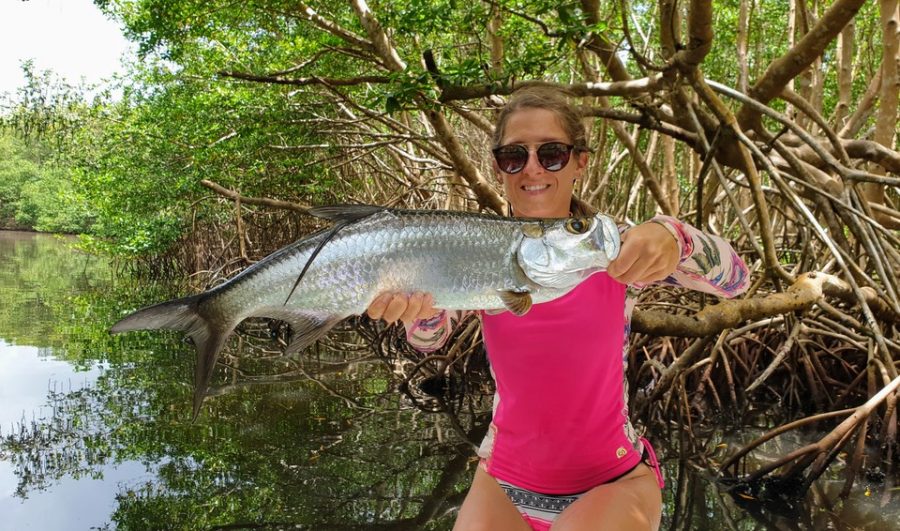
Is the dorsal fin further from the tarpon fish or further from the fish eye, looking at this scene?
the fish eye

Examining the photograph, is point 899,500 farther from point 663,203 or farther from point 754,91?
point 663,203

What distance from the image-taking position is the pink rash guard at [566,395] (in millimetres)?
2027

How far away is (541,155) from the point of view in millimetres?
2205

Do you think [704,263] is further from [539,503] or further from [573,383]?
[539,503]

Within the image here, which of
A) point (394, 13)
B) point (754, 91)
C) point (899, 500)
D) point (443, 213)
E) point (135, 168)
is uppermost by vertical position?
point (135, 168)

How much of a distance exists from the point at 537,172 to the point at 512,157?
10 cm

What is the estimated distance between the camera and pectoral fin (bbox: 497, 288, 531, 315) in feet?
5.97

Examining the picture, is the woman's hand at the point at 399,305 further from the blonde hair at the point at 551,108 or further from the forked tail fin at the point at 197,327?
the blonde hair at the point at 551,108

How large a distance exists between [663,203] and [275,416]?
439 cm

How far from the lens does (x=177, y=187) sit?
1195cm

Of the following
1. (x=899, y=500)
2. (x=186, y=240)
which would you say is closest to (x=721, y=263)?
(x=899, y=500)

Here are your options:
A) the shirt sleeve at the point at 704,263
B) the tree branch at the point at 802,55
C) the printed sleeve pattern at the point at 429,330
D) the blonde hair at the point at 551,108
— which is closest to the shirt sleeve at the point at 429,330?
the printed sleeve pattern at the point at 429,330

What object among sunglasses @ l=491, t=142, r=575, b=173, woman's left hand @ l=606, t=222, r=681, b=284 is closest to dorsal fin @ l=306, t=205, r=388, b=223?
sunglasses @ l=491, t=142, r=575, b=173

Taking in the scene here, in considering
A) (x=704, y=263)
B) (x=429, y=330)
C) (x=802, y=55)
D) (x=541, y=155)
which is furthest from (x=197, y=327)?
(x=802, y=55)
